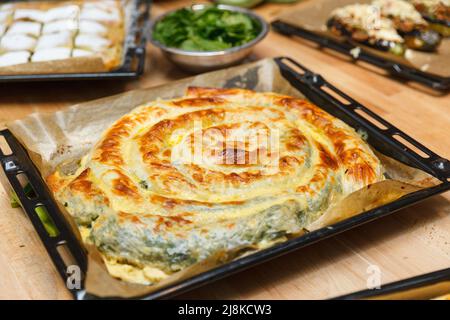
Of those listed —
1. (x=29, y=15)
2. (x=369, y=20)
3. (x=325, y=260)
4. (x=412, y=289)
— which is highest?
(x=369, y=20)

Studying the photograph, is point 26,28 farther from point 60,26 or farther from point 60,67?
point 60,67

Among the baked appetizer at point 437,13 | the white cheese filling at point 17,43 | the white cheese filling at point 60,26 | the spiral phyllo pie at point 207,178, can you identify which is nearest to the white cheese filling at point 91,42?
the white cheese filling at point 60,26

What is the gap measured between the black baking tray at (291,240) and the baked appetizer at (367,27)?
89cm

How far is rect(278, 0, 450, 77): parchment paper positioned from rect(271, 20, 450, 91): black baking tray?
1.7 inches

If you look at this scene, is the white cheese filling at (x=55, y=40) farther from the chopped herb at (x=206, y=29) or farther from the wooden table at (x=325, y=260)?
the wooden table at (x=325, y=260)

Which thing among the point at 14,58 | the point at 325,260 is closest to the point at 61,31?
the point at 14,58

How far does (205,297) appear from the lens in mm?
1894

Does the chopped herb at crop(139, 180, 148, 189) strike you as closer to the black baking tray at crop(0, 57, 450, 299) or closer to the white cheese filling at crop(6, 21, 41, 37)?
the black baking tray at crop(0, 57, 450, 299)

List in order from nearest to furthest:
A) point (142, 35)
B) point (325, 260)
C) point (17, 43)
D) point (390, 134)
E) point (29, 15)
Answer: point (325, 260) → point (390, 134) → point (17, 43) → point (142, 35) → point (29, 15)

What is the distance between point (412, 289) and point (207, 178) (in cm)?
83

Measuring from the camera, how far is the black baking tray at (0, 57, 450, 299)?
173 cm

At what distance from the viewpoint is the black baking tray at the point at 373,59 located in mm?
3168

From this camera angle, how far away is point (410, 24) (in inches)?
141
